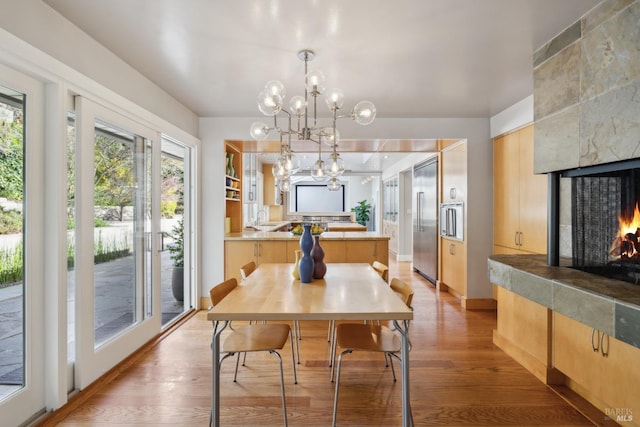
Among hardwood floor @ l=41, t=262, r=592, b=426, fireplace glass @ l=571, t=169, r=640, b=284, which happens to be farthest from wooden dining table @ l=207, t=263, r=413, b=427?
fireplace glass @ l=571, t=169, r=640, b=284

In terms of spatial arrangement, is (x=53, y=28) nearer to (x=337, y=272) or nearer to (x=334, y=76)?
(x=334, y=76)

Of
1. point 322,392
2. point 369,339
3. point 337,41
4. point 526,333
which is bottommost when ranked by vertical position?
point 322,392

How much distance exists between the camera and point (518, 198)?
3.84 m

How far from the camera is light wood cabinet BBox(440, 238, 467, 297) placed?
446 cm

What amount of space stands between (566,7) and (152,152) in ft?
10.6

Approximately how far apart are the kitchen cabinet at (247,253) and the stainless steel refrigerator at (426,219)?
2.63m

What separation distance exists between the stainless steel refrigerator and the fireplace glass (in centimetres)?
327

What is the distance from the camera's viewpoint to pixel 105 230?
2645mm

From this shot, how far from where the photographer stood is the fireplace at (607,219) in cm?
183

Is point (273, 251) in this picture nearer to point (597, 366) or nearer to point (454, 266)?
point (454, 266)

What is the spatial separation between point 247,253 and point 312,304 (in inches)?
102

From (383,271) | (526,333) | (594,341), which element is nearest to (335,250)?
(383,271)

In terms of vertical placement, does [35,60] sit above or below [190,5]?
below

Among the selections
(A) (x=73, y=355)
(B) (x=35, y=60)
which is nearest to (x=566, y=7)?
(B) (x=35, y=60)
